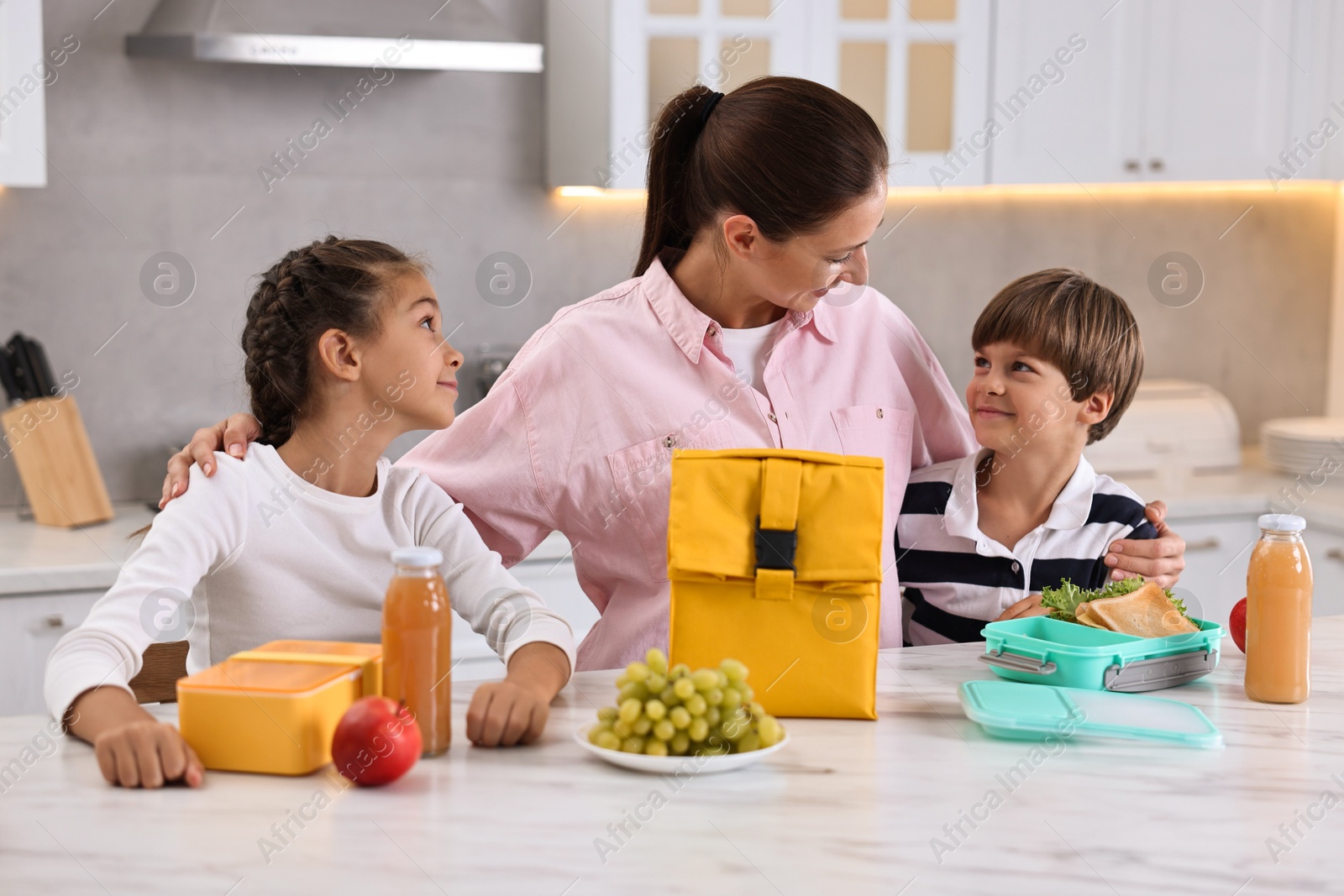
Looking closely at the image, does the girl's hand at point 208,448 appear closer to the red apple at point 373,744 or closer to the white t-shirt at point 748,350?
the red apple at point 373,744

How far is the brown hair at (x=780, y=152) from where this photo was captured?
142 cm

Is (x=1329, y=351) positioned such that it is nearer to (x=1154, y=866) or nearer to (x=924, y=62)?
(x=924, y=62)

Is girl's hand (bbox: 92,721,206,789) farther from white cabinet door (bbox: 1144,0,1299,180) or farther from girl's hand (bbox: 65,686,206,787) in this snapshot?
white cabinet door (bbox: 1144,0,1299,180)

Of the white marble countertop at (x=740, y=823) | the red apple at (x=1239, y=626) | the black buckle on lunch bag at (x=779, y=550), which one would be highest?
the black buckle on lunch bag at (x=779, y=550)

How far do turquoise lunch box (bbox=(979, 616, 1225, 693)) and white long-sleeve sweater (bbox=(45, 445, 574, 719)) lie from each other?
45 centimetres

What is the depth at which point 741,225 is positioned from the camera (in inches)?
58.8

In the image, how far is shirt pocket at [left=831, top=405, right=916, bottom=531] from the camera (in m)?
1.61

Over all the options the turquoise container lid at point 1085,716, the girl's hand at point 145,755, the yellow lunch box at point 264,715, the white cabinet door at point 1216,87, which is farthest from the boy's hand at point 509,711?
the white cabinet door at point 1216,87

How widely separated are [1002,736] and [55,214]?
2343 millimetres

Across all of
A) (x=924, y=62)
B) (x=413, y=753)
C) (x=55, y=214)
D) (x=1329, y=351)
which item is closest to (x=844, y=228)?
(x=413, y=753)

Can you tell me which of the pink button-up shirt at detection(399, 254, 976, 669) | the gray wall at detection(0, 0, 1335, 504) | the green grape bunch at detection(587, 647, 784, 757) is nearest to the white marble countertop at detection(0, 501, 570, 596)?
the gray wall at detection(0, 0, 1335, 504)

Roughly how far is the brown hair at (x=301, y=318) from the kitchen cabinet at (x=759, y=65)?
4.31ft

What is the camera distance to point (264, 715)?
0.98 metres

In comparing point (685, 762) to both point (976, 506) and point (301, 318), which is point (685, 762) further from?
point (976, 506)
